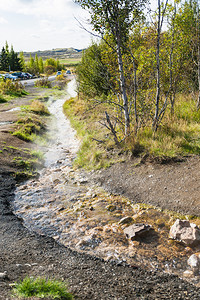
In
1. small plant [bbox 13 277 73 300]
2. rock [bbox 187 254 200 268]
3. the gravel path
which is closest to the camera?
small plant [bbox 13 277 73 300]

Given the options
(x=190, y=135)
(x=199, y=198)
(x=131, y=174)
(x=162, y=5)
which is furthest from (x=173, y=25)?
(x=199, y=198)

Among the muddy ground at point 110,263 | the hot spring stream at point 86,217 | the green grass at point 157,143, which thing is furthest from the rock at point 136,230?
the green grass at point 157,143

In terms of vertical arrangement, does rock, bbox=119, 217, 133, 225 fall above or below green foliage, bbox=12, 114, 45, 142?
below

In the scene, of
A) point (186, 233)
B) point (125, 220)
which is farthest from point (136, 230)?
point (186, 233)

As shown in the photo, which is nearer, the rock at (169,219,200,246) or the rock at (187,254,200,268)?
the rock at (187,254,200,268)

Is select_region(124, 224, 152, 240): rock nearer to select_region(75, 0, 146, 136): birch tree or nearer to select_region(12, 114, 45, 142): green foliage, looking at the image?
select_region(75, 0, 146, 136): birch tree

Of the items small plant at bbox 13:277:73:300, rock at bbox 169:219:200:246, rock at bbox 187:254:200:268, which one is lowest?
rock at bbox 187:254:200:268

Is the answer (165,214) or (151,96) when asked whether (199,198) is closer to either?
(165,214)

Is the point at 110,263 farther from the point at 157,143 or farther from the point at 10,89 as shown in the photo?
the point at 10,89

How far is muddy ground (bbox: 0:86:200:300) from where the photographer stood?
3225mm

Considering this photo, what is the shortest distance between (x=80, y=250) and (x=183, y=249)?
179 cm

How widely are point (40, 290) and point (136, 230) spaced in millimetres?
2237

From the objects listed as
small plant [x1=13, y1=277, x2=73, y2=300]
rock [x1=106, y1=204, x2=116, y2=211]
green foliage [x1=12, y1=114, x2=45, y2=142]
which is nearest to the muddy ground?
small plant [x1=13, y1=277, x2=73, y2=300]

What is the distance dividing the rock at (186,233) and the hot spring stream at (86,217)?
A: 0.19 metres
